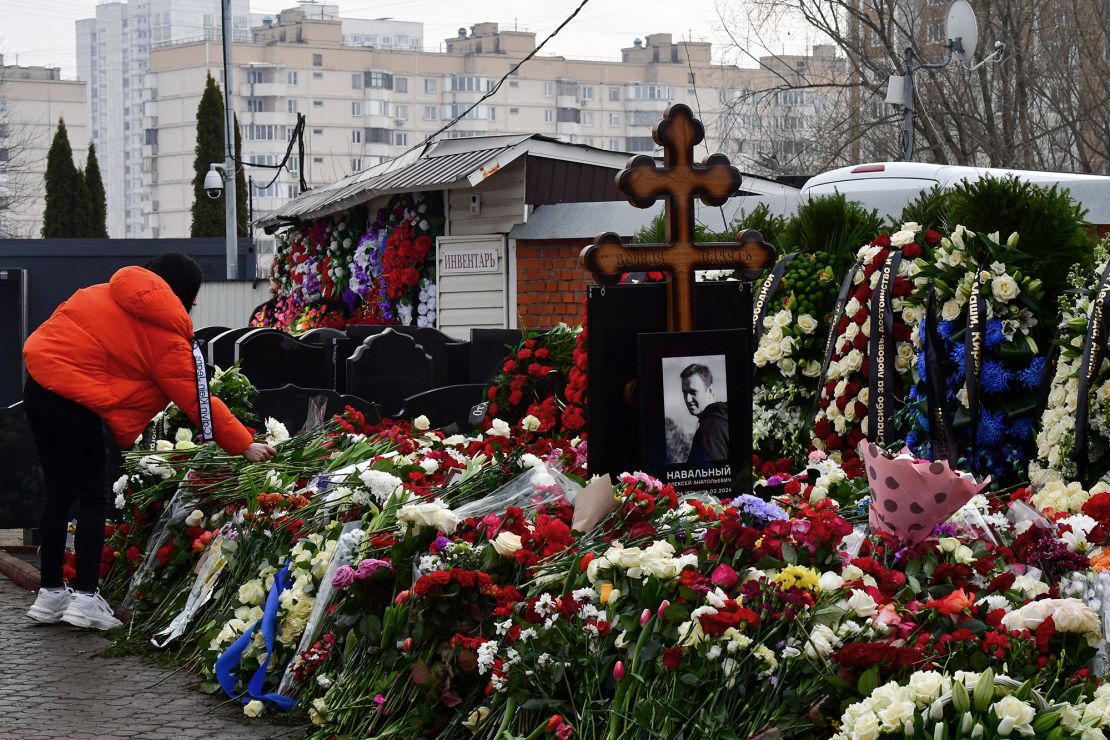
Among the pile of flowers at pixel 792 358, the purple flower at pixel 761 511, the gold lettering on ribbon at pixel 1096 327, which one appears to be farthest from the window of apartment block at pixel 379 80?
the purple flower at pixel 761 511

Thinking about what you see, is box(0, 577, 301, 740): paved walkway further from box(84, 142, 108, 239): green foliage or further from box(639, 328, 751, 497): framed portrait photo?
box(84, 142, 108, 239): green foliage

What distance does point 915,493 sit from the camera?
13.6 ft

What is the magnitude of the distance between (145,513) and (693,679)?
4108 millimetres

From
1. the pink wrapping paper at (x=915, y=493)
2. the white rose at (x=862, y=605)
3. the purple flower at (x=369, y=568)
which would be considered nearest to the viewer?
the white rose at (x=862, y=605)

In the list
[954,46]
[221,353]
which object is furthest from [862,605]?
[954,46]

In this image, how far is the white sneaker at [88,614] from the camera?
20.6 ft

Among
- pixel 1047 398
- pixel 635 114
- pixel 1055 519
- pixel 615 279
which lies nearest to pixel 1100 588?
pixel 1055 519

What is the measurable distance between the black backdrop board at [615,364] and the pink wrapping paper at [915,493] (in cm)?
106

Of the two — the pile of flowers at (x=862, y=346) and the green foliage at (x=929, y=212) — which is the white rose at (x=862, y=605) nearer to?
the pile of flowers at (x=862, y=346)

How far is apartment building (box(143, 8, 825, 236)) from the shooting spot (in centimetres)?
10344

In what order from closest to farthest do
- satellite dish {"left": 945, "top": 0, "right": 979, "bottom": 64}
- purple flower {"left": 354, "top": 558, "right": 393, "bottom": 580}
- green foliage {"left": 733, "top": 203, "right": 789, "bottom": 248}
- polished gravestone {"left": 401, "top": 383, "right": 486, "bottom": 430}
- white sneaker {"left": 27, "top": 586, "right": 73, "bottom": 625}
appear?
1. purple flower {"left": 354, "top": 558, "right": 393, "bottom": 580}
2. white sneaker {"left": 27, "top": 586, "right": 73, "bottom": 625}
3. green foliage {"left": 733, "top": 203, "right": 789, "bottom": 248}
4. polished gravestone {"left": 401, "top": 383, "right": 486, "bottom": 430}
5. satellite dish {"left": 945, "top": 0, "right": 979, "bottom": 64}

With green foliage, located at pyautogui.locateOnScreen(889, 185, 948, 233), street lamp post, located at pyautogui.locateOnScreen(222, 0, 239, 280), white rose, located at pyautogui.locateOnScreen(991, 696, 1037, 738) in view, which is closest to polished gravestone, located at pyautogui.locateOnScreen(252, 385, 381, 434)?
green foliage, located at pyautogui.locateOnScreen(889, 185, 948, 233)

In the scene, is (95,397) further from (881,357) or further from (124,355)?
(881,357)

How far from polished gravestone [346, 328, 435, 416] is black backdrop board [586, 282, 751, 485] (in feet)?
17.7
